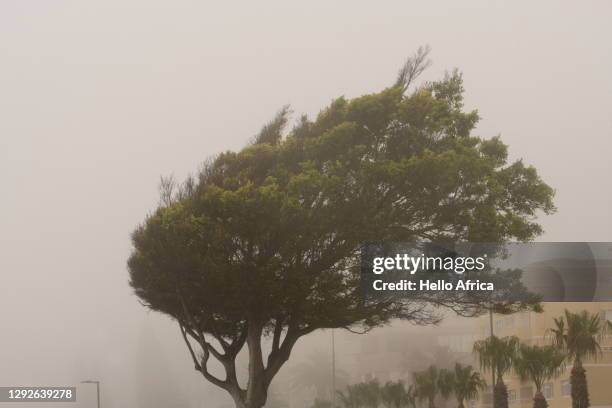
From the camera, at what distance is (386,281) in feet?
40.6

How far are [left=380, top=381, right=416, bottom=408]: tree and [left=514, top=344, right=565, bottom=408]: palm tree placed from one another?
1616 millimetres

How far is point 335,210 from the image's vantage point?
12.2 m

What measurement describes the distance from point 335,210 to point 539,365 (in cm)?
355

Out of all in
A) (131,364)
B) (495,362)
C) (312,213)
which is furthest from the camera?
(131,364)

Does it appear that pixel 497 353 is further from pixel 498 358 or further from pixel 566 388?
pixel 566 388

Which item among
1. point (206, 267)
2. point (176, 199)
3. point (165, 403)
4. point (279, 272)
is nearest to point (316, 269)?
point (279, 272)

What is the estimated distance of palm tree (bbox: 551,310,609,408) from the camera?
40.6 feet

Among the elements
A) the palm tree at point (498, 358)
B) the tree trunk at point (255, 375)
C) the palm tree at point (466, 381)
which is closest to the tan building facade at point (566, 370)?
the palm tree at point (498, 358)

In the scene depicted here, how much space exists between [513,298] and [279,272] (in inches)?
123

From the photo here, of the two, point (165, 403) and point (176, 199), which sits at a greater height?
point (176, 199)

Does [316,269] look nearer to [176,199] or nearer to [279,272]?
[279,272]

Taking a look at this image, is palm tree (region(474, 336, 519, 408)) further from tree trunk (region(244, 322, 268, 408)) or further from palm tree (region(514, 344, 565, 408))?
tree trunk (region(244, 322, 268, 408))

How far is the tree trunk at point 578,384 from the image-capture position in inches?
485

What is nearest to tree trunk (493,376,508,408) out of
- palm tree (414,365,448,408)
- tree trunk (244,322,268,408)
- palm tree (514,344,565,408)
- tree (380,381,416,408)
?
palm tree (514,344,565,408)
